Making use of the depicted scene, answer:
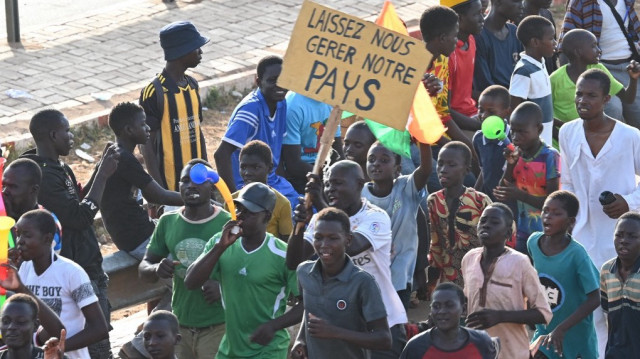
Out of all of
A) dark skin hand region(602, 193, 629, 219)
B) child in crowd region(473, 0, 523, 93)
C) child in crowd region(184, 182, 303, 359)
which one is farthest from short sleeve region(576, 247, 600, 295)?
child in crowd region(473, 0, 523, 93)

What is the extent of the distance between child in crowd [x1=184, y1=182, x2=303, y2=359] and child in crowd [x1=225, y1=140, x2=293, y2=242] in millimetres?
841

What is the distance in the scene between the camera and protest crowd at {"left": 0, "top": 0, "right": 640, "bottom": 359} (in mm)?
8219

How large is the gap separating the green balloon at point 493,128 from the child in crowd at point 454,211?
82 cm

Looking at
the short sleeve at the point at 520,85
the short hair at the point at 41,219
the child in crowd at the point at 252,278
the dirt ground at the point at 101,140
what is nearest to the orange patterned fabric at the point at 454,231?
the child in crowd at the point at 252,278

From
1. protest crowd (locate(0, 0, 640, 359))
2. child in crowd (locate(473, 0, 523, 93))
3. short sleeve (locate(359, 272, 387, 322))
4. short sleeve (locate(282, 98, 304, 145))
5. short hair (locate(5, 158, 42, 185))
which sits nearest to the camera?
short sleeve (locate(359, 272, 387, 322))

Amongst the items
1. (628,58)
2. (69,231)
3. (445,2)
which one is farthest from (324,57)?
(628,58)

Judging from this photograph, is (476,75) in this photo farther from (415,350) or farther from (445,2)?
(415,350)

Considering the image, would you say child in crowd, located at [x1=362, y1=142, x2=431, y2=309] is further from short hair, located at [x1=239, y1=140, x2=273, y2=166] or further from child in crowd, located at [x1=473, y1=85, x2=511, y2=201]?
child in crowd, located at [x1=473, y1=85, x2=511, y2=201]

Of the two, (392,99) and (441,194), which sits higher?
(392,99)

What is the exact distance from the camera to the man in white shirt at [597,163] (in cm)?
1020

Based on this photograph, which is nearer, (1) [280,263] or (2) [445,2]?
(1) [280,263]

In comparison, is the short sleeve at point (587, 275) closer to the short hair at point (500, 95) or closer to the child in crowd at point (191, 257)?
the child in crowd at point (191, 257)

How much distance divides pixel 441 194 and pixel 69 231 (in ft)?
8.10

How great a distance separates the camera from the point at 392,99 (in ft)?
29.2
